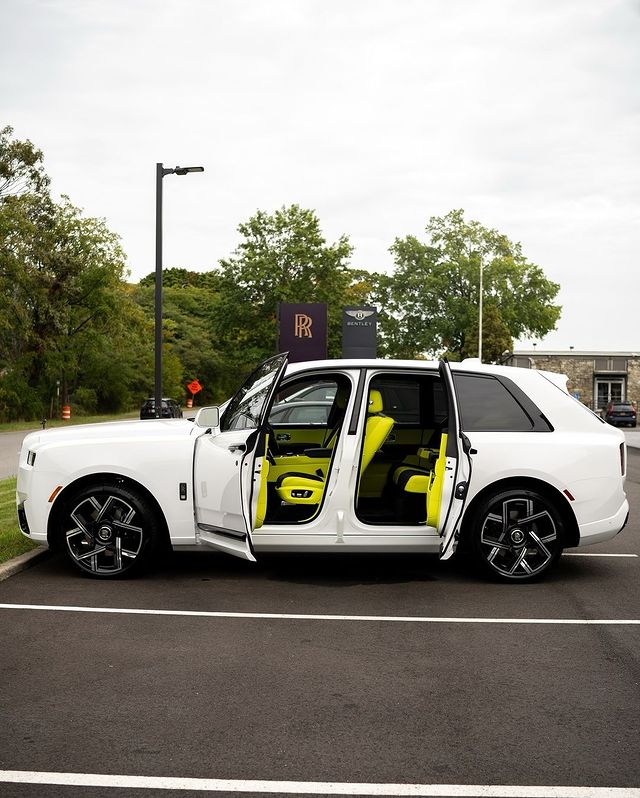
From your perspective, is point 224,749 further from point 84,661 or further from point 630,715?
point 630,715

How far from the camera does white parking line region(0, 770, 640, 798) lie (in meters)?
3.48

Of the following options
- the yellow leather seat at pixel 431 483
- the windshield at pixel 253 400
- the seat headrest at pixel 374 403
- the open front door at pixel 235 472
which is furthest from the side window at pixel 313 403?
the yellow leather seat at pixel 431 483

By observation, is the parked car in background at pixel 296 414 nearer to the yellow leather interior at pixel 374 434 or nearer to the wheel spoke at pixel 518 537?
the yellow leather interior at pixel 374 434

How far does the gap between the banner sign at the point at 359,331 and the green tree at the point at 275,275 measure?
743 inches

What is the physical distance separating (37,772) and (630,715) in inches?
104

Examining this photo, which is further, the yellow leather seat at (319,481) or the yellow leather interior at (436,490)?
the yellow leather seat at (319,481)

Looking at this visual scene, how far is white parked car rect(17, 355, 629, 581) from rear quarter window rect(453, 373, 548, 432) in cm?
1

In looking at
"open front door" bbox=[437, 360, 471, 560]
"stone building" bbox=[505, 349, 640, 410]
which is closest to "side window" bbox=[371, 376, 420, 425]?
"open front door" bbox=[437, 360, 471, 560]

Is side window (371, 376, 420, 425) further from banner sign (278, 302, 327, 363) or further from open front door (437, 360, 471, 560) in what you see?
banner sign (278, 302, 327, 363)

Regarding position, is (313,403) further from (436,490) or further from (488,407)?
(436,490)

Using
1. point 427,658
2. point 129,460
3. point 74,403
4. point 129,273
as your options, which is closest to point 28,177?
point 129,273

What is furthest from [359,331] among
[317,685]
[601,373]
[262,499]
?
[601,373]

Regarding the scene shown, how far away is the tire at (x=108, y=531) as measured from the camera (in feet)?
23.5

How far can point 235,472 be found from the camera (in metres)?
6.87
